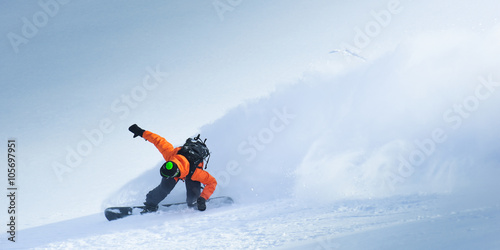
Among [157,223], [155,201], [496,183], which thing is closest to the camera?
[496,183]

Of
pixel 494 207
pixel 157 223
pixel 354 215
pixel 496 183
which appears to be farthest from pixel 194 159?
pixel 496 183

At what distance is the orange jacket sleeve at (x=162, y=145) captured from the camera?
19.7ft

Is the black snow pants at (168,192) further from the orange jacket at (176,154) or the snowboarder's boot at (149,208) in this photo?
the orange jacket at (176,154)

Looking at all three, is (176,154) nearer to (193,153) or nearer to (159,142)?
(193,153)

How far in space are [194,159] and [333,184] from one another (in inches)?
120

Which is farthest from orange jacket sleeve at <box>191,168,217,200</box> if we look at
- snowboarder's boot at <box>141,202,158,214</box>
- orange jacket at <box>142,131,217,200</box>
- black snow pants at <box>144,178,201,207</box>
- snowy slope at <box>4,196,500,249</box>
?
snowboarder's boot at <box>141,202,158,214</box>

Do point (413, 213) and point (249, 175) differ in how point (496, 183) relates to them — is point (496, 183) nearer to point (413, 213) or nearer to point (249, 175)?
point (413, 213)

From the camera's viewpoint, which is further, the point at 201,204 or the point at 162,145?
the point at 162,145

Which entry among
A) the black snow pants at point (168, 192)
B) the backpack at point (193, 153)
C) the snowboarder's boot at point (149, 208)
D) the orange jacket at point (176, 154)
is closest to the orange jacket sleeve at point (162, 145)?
the orange jacket at point (176, 154)

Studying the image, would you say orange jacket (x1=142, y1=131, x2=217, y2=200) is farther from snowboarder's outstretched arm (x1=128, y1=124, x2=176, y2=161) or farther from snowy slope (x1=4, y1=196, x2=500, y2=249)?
snowy slope (x1=4, y1=196, x2=500, y2=249)

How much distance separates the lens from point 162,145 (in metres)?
6.11

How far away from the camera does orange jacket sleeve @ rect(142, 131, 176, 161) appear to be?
236 inches

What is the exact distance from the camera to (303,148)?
839cm

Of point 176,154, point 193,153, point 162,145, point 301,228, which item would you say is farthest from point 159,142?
point 301,228
